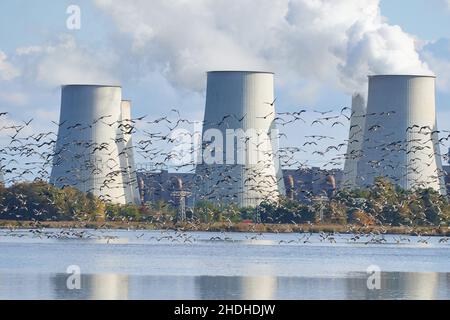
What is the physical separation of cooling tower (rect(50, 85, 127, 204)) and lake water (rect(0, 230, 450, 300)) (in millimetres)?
12017

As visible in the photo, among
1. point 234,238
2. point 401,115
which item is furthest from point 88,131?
point 401,115

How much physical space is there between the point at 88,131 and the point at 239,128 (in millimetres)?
8725

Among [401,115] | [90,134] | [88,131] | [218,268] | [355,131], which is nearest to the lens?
[218,268]

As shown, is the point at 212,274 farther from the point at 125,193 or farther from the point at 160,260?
the point at 125,193

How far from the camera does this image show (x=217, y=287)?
28609 millimetres

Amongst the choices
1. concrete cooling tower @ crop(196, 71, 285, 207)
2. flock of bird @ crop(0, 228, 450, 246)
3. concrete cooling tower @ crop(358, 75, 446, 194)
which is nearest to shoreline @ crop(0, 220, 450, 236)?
flock of bird @ crop(0, 228, 450, 246)

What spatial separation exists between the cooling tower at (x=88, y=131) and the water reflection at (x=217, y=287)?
31.6m

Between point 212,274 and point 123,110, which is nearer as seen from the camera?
point 212,274

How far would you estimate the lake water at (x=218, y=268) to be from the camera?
90.2ft

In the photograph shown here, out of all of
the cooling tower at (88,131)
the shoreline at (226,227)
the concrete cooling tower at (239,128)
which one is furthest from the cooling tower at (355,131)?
the cooling tower at (88,131)

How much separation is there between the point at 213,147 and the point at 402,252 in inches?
777

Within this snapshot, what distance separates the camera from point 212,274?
3231 centimetres

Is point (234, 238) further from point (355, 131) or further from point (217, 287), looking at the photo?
point (217, 287)
